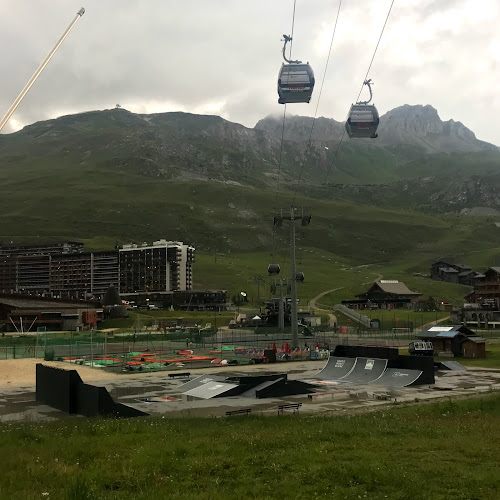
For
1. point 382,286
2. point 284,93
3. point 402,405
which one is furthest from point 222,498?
point 382,286

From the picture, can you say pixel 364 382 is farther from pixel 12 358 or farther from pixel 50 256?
pixel 50 256

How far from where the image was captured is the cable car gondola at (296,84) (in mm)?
49875

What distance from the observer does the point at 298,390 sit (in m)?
30.9

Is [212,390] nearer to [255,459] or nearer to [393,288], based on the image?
[255,459]

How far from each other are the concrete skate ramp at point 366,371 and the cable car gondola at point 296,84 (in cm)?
2436

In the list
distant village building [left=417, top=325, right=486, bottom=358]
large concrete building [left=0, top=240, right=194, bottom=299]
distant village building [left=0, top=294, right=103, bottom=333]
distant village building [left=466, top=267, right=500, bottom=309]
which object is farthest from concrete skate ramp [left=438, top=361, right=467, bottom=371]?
large concrete building [left=0, top=240, right=194, bottom=299]

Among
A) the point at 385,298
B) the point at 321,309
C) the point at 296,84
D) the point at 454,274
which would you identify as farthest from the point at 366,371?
the point at 454,274

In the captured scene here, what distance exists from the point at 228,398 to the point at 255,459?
15.4m

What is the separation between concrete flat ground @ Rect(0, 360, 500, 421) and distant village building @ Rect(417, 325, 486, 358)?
398 inches

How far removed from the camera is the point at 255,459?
14.2 meters

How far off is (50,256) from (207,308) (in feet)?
250

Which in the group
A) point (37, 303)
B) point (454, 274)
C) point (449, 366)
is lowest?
point (449, 366)

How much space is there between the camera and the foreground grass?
11.6m

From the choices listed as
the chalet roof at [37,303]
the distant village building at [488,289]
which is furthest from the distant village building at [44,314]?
the distant village building at [488,289]
